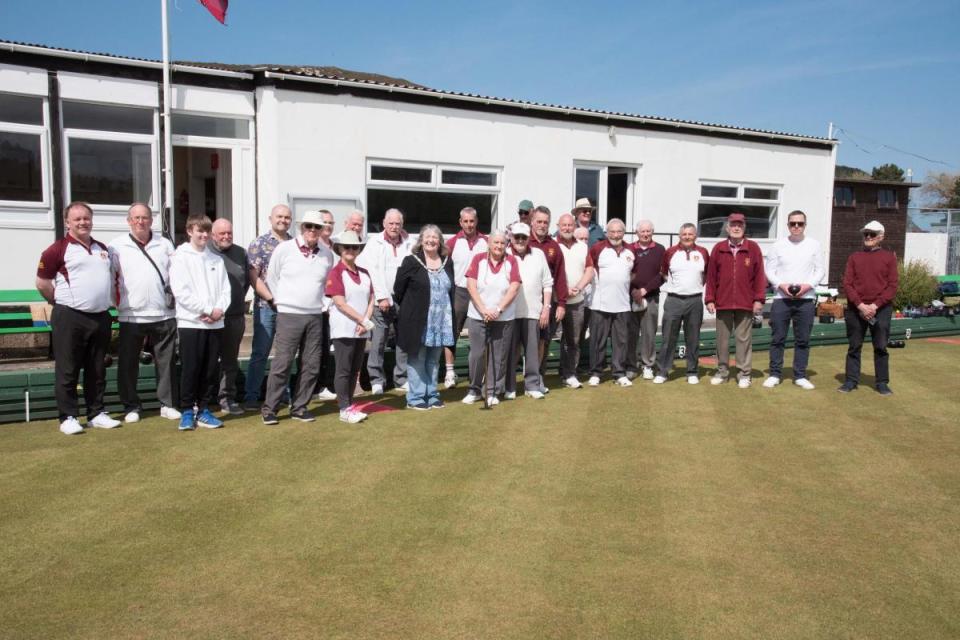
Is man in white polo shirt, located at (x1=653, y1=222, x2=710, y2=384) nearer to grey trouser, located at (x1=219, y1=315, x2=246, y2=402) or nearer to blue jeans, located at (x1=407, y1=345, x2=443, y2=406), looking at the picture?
blue jeans, located at (x1=407, y1=345, x2=443, y2=406)

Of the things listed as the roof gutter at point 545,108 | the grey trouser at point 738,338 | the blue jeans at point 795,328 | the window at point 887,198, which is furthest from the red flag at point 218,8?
the window at point 887,198

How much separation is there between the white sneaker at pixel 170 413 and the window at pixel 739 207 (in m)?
10.2

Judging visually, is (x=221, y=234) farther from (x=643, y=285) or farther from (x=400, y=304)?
(x=643, y=285)

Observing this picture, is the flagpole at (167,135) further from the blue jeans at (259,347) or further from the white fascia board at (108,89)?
the blue jeans at (259,347)

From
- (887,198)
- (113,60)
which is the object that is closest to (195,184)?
(113,60)

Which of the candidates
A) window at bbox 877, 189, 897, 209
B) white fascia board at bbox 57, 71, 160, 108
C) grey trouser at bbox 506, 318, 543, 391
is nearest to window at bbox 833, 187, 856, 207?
window at bbox 877, 189, 897, 209

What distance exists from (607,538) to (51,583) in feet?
8.43

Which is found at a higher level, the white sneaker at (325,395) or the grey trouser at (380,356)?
the grey trouser at (380,356)

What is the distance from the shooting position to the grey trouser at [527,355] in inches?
288

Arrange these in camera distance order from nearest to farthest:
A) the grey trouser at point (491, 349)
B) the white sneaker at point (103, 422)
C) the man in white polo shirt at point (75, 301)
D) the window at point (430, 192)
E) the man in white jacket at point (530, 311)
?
the man in white polo shirt at point (75, 301), the white sneaker at point (103, 422), the grey trouser at point (491, 349), the man in white jacket at point (530, 311), the window at point (430, 192)

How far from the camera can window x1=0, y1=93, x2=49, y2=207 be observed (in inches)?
350

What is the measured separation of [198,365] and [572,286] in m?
3.63

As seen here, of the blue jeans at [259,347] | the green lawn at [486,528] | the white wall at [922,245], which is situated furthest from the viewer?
the white wall at [922,245]

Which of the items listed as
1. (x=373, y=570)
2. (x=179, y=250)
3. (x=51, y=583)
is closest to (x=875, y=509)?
(x=373, y=570)
